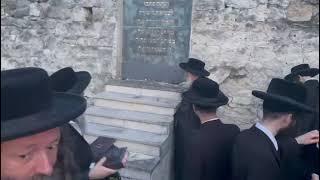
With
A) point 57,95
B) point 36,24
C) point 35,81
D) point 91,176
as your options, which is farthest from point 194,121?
point 36,24

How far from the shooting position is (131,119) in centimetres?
509

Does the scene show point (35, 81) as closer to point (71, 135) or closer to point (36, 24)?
point (71, 135)

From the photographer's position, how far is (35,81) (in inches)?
74.1

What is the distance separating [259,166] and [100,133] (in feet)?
7.77

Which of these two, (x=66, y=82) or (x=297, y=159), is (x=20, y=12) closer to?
(x=66, y=82)

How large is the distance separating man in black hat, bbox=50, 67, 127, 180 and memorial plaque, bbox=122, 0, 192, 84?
1.64 m

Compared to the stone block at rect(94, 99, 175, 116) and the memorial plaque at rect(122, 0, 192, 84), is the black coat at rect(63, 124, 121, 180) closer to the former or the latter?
the stone block at rect(94, 99, 175, 116)

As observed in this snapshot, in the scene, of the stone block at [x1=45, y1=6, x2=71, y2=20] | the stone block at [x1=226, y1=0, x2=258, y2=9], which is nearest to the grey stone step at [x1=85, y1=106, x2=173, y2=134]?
the stone block at [x1=45, y1=6, x2=71, y2=20]

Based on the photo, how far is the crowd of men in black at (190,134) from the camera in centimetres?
182

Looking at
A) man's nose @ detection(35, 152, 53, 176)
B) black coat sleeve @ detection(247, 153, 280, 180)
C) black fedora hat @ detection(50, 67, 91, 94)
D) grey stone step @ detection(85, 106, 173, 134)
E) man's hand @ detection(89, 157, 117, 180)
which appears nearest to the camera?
man's nose @ detection(35, 152, 53, 176)

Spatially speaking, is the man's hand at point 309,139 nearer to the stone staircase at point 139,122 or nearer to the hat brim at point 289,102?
the hat brim at point 289,102

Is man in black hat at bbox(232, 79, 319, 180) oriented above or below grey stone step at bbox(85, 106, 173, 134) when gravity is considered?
above

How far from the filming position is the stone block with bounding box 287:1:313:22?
5145mm

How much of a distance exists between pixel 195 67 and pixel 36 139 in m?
3.61
